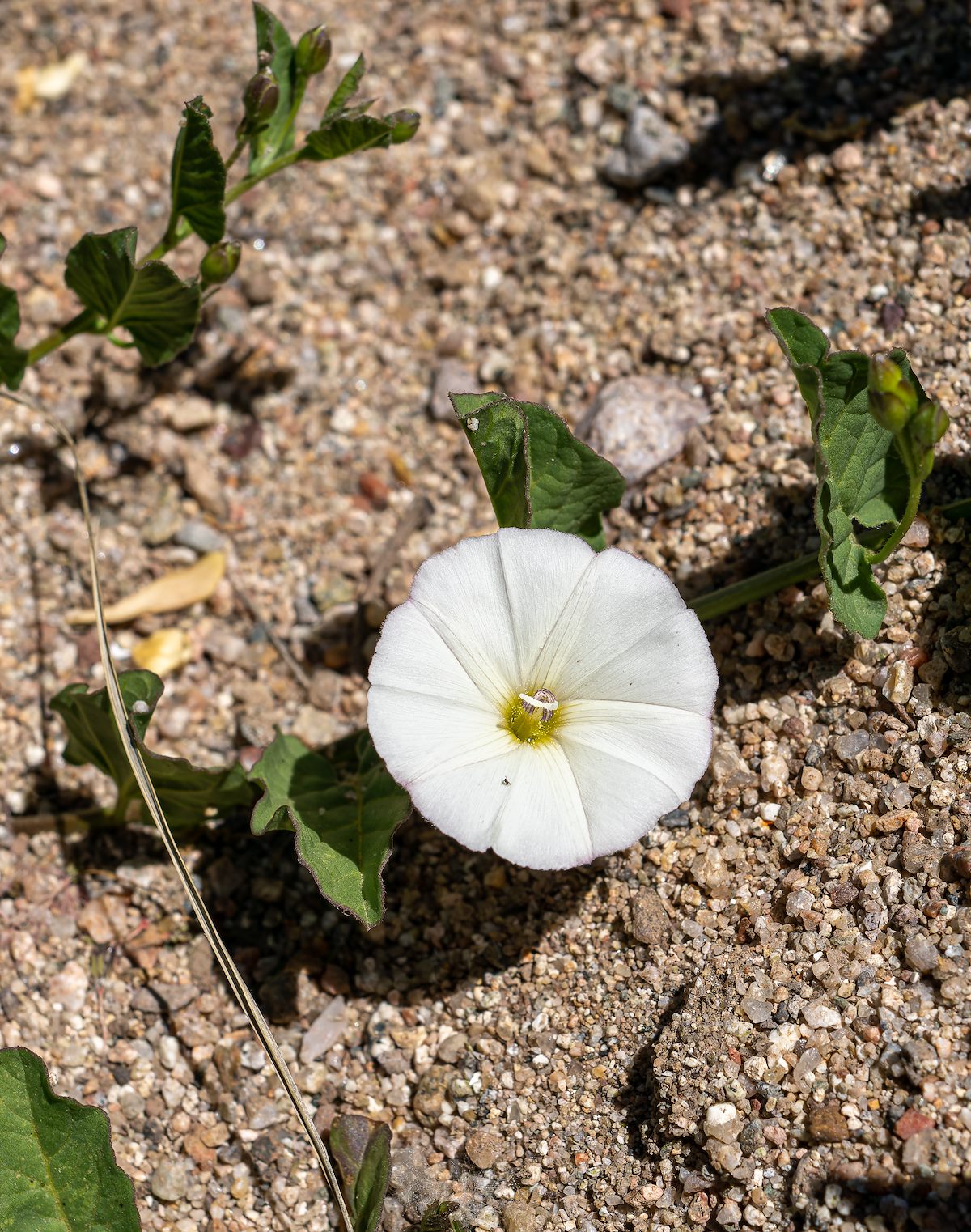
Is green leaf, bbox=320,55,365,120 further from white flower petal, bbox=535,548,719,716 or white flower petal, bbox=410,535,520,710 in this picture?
white flower petal, bbox=535,548,719,716

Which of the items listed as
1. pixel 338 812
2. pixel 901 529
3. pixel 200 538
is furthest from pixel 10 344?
pixel 901 529

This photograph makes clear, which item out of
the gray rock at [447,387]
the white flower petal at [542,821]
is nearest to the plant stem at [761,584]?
the white flower petal at [542,821]

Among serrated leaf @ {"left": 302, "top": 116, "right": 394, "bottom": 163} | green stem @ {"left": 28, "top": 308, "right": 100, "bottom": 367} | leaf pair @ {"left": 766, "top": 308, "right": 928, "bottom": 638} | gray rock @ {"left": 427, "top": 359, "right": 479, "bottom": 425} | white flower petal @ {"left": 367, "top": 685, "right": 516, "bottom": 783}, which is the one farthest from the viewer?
gray rock @ {"left": 427, "top": 359, "right": 479, "bottom": 425}

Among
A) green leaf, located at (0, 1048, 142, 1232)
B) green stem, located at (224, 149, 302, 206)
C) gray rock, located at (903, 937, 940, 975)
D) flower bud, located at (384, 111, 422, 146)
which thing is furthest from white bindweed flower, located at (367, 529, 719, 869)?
green stem, located at (224, 149, 302, 206)

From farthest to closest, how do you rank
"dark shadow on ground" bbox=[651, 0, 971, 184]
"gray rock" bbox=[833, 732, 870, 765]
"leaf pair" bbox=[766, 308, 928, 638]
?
"dark shadow on ground" bbox=[651, 0, 971, 184] → "gray rock" bbox=[833, 732, 870, 765] → "leaf pair" bbox=[766, 308, 928, 638]

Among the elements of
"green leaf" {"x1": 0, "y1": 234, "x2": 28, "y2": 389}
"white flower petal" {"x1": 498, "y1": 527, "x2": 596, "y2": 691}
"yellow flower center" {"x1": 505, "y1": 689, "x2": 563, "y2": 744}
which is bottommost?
"yellow flower center" {"x1": 505, "y1": 689, "x2": 563, "y2": 744}

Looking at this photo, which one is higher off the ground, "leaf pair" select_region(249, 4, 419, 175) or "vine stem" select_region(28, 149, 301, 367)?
"leaf pair" select_region(249, 4, 419, 175)

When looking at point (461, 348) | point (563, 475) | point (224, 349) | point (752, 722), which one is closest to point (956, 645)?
point (752, 722)

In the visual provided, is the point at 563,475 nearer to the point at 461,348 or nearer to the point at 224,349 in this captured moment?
the point at 461,348

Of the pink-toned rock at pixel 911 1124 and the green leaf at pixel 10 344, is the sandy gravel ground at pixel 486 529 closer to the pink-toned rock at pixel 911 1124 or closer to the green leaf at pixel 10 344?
the pink-toned rock at pixel 911 1124
